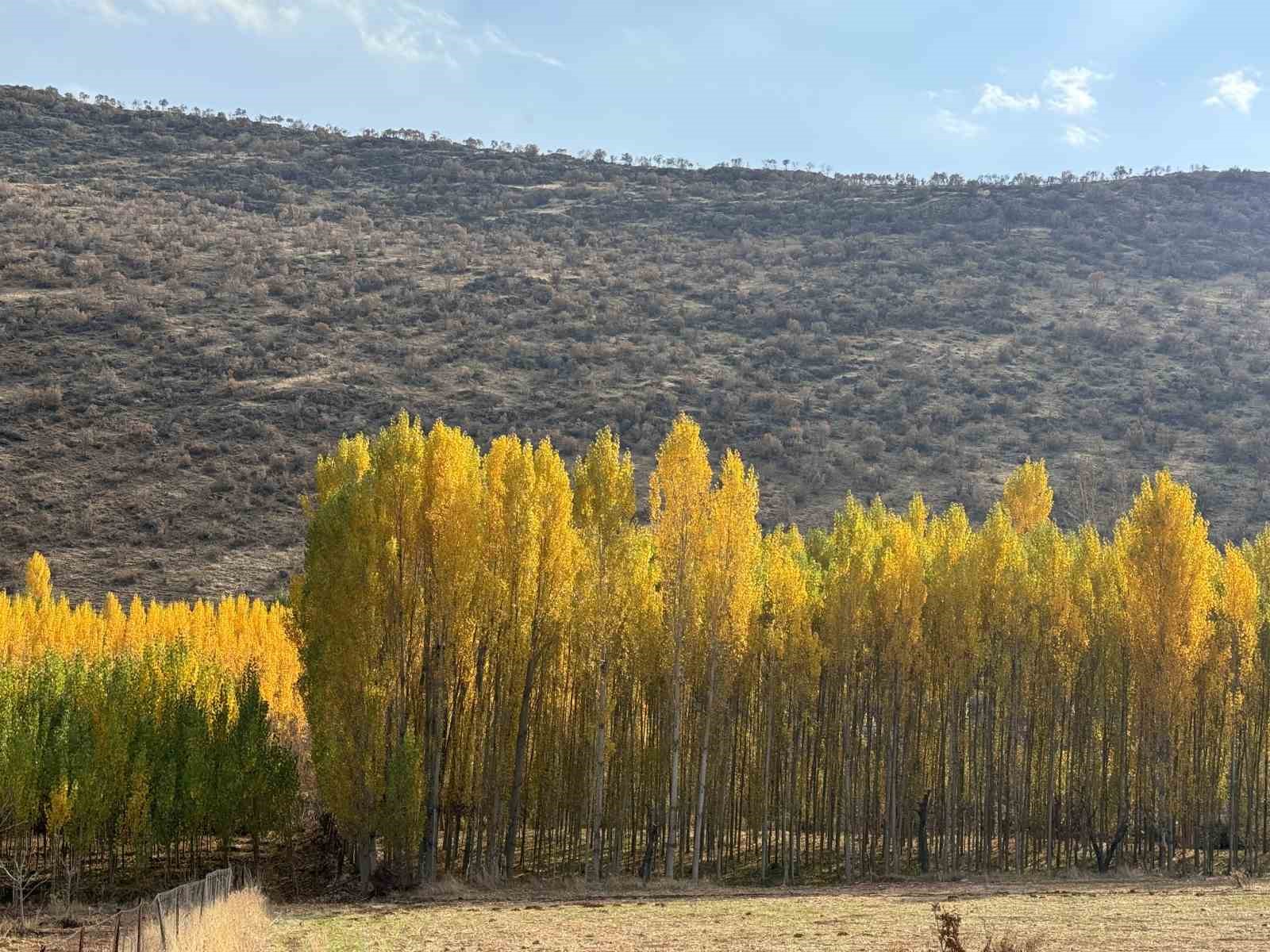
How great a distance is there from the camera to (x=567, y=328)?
312 feet

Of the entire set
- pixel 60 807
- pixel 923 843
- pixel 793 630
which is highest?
pixel 793 630

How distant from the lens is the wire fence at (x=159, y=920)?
1684cm

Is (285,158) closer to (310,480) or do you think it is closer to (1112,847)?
(310,480)

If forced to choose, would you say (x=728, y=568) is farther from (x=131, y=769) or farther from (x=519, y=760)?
(x=131, y=769)

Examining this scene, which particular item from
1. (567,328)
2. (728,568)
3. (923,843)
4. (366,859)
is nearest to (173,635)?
(366,859)

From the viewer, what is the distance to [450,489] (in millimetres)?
30578

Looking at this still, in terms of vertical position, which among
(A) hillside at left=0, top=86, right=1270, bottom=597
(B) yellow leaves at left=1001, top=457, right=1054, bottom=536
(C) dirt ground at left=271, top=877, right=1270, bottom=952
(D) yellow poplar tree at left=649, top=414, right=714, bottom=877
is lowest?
(C) dirt ground at left=271, top=877, right=1270, bottom=952

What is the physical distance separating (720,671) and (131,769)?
1510 cm

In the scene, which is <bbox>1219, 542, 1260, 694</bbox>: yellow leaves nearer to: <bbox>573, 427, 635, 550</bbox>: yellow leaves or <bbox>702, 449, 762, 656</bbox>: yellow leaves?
<bbox>702, 449, 762, 656</bbox>: yellow leaves

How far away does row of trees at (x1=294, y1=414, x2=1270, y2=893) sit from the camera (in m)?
30.1

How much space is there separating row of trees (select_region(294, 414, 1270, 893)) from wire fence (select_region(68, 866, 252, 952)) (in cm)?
580

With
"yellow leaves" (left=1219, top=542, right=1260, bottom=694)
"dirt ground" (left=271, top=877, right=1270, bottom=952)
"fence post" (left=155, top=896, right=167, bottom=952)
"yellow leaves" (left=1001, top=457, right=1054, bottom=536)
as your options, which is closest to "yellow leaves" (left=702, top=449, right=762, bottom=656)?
"dirt ground" (left=271, top=877, right=1270, bottom=952)

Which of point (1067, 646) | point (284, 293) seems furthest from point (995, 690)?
point (284, 293)

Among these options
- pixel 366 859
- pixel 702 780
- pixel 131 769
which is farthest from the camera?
pixel 131 769
